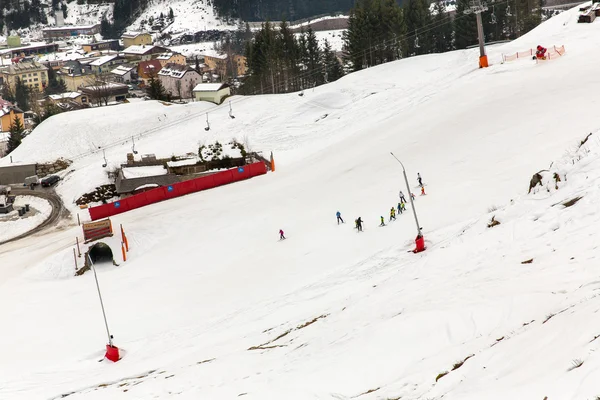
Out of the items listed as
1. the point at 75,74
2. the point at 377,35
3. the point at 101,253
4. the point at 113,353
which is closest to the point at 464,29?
the point at 377,35

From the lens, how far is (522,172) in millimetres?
28594

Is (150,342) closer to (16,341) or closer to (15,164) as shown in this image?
(16,341)

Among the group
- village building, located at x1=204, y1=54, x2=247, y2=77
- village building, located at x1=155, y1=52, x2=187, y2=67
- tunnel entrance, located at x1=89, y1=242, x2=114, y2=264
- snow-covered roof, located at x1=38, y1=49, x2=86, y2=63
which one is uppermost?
snow-covered roof, located at x1=38, y1=49, x2=86, y2=63

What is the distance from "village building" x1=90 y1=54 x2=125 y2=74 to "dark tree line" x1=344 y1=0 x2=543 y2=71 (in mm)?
96685

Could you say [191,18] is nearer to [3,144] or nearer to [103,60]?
[103,60]

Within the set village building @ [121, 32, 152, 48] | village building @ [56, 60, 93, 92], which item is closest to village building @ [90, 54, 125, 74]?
village building @ [56, 60, 93, 92]

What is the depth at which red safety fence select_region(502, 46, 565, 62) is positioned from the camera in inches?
1896

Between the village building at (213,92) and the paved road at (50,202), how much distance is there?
25.4 metres

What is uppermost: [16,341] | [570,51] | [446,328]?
[570,51]

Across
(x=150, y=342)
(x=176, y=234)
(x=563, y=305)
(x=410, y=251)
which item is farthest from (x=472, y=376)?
(x=176, y=234)

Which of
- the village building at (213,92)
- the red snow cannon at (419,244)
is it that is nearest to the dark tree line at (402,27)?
the village building at (213,92)

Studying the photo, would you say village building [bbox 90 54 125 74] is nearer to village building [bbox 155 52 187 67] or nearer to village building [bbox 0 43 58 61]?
village building [bbox 155 52 187 67]

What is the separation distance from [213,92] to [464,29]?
34338 millimetres

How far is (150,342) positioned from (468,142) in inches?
913
